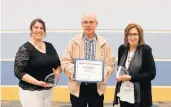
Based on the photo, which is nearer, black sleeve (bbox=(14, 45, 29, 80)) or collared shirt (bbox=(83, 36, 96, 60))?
black sleeve (bbox=(14, 45, 29, 80))

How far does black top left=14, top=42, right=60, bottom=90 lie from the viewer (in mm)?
3152

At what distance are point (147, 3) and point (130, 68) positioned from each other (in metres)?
2.40

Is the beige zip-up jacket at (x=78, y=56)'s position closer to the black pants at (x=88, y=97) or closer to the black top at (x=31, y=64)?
the black pants at (x=88, y=97)

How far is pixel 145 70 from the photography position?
3.23 m

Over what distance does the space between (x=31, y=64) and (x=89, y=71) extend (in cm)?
60

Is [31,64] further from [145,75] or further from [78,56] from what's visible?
[145,75]

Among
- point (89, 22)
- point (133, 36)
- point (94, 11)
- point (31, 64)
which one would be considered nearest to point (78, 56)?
point (89, 22)

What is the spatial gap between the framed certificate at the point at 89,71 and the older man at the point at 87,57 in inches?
2.0

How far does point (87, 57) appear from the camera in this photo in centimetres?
333

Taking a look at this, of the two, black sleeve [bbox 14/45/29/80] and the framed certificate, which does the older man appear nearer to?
the framed certificate

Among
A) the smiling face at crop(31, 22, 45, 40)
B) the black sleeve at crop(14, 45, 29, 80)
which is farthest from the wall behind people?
the black sleeve at crop(14, 45, 29, 80)

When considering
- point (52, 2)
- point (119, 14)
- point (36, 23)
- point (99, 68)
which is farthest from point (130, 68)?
point (52, 2)

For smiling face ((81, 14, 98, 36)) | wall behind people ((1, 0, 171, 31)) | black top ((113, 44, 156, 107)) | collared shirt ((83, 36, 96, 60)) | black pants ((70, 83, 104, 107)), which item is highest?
wall behind people ((1, 0, 171, 31))

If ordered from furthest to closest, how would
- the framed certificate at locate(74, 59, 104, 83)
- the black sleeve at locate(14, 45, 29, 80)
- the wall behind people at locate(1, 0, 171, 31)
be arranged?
the wall behind people at locate(1, 0, 171, 31) → the framed certificate at locate(74, 59, 104, 83) → the black sleeve at locate(14, 45, 29, 80)
